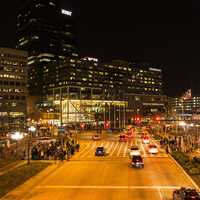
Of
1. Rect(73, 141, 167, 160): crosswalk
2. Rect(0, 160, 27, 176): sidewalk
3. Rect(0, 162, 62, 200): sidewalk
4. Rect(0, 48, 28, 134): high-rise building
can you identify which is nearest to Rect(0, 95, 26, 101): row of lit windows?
Rect(0, 48, 28, 134): high-rise building

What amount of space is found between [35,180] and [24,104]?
148 meters

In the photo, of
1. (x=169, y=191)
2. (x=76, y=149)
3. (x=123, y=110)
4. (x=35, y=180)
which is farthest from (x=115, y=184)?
(x=123, y=110)

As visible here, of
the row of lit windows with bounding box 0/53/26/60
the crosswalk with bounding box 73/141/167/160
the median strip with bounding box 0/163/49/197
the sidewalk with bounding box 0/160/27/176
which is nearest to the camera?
the median strip with bounding box 0/163/49/197

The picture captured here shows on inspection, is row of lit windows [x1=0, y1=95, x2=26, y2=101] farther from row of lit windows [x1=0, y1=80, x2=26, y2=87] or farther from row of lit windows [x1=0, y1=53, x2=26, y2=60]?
row of lit windows [x1=0, y1=53, x2=26, y2=60]

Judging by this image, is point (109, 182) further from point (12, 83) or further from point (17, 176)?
point (12, 83)

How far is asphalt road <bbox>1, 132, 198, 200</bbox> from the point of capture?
2964 cm

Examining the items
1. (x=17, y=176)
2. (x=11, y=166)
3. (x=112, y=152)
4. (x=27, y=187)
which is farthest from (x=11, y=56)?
(x=27, y=187)

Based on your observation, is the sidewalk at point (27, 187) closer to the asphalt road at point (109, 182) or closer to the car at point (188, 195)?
the asphalt road at point (109, 182)

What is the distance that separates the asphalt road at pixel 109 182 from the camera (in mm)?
29641

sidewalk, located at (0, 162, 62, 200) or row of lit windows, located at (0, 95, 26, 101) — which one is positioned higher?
row of lit windows, located at (0, 95, 26, 101)

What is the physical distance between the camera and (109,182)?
3544 centimetres

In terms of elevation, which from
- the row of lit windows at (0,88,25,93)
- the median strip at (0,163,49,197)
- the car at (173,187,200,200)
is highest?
the row of lit windows at (0,88,25,93)

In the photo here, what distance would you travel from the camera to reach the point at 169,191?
31.0m

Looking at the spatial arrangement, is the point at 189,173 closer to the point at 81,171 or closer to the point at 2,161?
the point at 81,171
